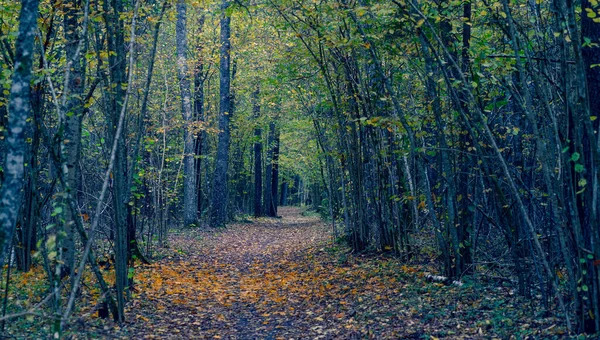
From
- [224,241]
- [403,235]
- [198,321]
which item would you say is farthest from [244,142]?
[198,321]

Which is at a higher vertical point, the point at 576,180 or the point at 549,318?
the point at 576,180

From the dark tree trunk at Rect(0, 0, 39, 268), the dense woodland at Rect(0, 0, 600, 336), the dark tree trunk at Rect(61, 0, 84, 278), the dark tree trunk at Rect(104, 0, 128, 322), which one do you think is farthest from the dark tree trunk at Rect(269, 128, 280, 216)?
the dark tree trunk at Rect(0, 0, 39, 268)

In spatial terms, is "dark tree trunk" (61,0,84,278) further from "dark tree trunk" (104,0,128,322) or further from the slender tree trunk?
the slender tree trunk

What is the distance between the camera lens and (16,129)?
139 inches

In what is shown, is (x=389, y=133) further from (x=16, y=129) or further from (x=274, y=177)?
(x=274, y=177)

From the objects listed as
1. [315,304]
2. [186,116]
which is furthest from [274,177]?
[315,304]

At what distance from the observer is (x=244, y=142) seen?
82.7ft

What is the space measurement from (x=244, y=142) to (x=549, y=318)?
69.3ft

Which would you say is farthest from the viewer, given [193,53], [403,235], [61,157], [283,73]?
[193,53]

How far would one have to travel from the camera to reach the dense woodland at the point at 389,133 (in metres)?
4.25

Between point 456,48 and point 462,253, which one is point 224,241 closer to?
point 462,253

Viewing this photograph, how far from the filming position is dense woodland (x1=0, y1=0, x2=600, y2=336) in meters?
4.25

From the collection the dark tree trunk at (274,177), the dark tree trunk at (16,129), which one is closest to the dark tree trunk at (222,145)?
the dark tree trunk at (274,177)

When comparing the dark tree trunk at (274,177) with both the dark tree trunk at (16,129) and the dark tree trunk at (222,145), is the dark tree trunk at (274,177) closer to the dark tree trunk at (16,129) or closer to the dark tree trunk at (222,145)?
the dark tree trunk at (222,145)
